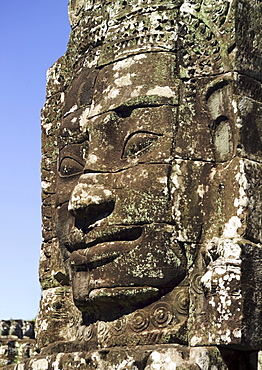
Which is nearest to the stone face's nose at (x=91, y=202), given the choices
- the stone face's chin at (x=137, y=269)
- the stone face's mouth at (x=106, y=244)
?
the stone face's mouth at (x=106, y=244)

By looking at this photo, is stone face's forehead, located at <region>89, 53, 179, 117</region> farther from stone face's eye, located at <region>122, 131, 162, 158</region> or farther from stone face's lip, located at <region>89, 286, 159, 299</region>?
stone face's lip, located at <region>89, 286, 159, 299</region>

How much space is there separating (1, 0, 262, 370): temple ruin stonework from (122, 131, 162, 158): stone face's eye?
1cm

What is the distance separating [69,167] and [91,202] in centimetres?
100

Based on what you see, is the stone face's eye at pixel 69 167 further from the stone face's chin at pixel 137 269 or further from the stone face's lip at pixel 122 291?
the stone face's lip at pixel 122 291

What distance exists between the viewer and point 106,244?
29.0 feet

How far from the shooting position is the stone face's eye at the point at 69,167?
9.71 metres

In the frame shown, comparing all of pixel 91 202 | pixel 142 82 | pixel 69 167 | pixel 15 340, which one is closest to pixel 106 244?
pixel 91 202

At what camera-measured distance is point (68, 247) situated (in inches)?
383

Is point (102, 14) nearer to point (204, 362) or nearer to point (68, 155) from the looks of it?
point (68, 155)

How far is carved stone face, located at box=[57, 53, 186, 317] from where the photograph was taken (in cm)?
860

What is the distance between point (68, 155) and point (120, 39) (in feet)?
4.59

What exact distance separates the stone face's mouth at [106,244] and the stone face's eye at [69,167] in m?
0.95

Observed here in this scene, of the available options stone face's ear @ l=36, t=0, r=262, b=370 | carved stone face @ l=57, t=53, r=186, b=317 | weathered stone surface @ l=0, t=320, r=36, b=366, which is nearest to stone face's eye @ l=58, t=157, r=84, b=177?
stone face's ear @ l=36, t=0, r=262, b=370

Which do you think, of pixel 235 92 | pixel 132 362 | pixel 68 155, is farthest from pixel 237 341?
pixel 68 155
